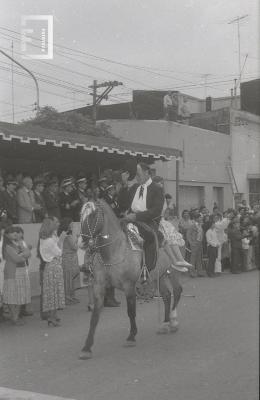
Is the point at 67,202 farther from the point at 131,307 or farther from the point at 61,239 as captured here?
the point at 131,307

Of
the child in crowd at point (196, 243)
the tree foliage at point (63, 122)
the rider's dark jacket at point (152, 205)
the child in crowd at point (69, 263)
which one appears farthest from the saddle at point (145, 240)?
the tree foliage at point (63, 122)

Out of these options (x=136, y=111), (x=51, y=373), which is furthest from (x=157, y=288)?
(x=136, y=111)

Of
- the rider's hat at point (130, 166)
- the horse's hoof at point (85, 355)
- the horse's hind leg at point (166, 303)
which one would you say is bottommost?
the horse's hoof at point (85, 355)

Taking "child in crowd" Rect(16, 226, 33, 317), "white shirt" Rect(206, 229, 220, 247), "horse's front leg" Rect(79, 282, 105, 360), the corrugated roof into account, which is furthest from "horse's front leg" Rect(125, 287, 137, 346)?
the corrugated roof

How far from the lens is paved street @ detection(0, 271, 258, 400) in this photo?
470 centimetres

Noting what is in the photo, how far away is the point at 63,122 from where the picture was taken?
77.0 ft

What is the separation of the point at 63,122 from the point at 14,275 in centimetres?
1633

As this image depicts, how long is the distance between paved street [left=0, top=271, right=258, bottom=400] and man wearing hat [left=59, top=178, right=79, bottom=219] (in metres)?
2.51

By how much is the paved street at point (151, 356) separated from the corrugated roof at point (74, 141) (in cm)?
264

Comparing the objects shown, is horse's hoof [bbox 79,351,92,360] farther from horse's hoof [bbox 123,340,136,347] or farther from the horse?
horse's hoof [bbox 123,340,136,347]

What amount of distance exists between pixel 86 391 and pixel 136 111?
47.6 ft

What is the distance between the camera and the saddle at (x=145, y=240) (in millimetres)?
6305

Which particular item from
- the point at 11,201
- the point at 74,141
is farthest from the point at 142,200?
the point at 11,201

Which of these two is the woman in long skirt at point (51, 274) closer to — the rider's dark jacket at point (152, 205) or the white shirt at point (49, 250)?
→ the white shirt at point (49, 250)
